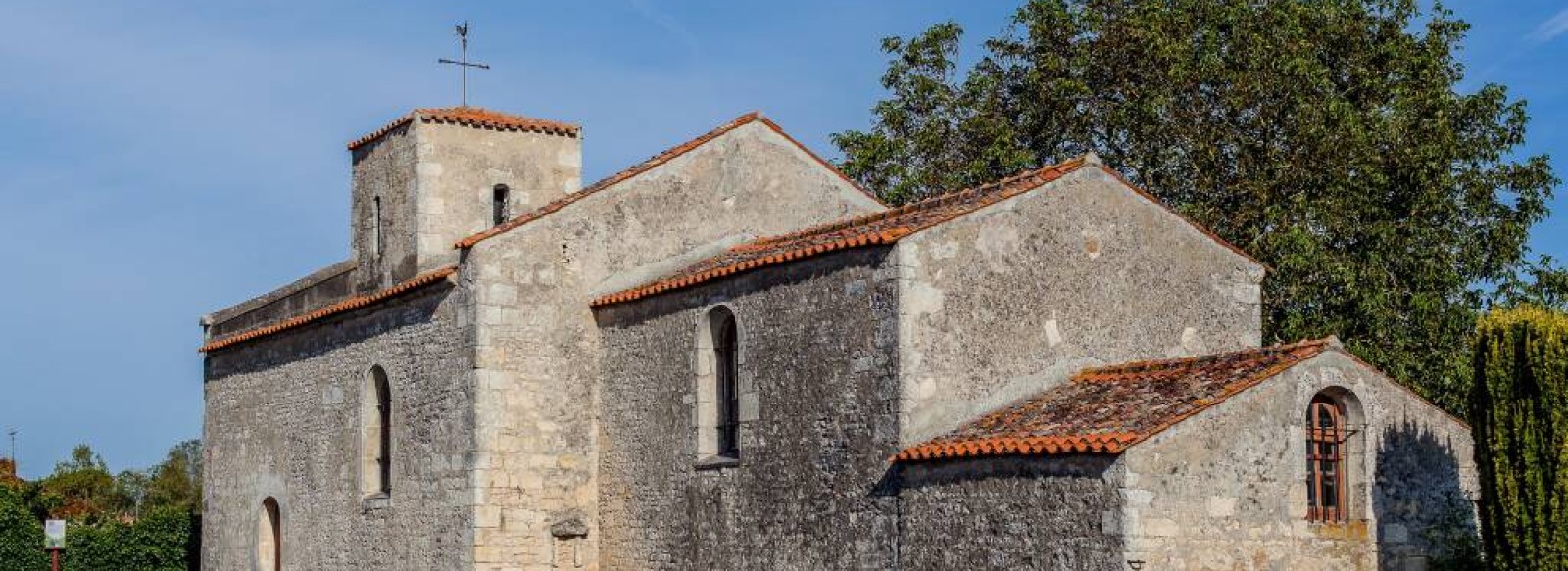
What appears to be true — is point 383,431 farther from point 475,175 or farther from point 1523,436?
point 1523,436

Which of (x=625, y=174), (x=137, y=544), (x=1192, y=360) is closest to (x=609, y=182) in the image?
(x=625, y=174)

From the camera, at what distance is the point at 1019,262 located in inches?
778

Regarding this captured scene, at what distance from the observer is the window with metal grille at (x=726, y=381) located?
2158 centimetres

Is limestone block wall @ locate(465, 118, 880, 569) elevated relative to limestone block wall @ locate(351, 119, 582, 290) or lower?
lower

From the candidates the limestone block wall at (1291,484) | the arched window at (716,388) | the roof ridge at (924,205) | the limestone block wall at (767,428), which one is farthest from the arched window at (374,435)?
the limestone block wall at (1291,484)

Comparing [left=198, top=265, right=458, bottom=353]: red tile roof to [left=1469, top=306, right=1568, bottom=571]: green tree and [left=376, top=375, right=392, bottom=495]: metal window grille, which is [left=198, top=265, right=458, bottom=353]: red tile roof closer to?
[left=376, top=375, right=392, bottom=495]: metal window grille

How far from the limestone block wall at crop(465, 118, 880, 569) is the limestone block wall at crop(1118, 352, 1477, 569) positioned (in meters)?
8.77

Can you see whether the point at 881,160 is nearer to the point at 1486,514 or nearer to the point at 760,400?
the point at 760,400

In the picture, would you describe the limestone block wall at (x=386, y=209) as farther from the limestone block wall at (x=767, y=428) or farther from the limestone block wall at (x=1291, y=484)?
the limestone block wall at (x=1291, y=484)

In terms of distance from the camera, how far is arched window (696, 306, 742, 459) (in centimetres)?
2162

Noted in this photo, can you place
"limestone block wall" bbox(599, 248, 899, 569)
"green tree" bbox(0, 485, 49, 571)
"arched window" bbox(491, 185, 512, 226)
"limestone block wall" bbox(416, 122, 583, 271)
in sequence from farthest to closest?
"green tree" bbox(0, 485, 49, 571), "arched window" bbox(491, 185, 512, 226), "limestone block wall" bbox(416, 122, 583, 271), "limestone block wall" bbox(599, 248, 899, 569)

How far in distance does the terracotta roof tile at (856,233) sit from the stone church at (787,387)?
2.4 inches

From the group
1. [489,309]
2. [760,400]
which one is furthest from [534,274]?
[760,400]

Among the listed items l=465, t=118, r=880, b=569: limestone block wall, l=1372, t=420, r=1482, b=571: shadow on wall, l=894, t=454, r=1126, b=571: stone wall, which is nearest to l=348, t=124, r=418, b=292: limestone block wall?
l=465, t=118, r=880, b=569: limestone block wall
